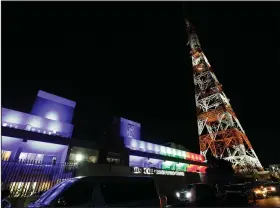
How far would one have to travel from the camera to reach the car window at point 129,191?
18.1ft

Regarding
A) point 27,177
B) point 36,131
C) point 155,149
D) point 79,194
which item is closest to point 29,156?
point 36,131

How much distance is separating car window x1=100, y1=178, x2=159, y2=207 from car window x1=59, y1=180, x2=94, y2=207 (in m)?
0.34

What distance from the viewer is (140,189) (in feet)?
20.3

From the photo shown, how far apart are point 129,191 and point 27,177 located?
7143 mm

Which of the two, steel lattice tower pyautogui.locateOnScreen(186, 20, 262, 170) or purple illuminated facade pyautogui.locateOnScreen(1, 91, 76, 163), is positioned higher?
steel lattice tower pyautogui.locateOnScreen(186, 20, 262, 170)

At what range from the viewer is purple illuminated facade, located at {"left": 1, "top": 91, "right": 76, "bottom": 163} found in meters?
18.0

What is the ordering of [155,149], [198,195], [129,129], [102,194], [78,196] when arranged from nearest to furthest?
[78,196] → [102,194] → [198,195] → [155,149] → [129,129]

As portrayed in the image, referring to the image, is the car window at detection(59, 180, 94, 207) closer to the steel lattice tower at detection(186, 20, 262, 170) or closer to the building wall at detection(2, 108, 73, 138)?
the building wall at detection(2, 108, 73, 138)

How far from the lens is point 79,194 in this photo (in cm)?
527

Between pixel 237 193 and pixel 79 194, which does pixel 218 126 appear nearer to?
pixel 237 193

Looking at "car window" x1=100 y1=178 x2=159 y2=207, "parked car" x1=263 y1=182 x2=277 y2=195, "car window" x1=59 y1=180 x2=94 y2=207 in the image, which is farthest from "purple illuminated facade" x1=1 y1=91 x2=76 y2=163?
"parked car" x1=263 y1=182 x2=277 y2=195

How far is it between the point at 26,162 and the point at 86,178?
7206 mm

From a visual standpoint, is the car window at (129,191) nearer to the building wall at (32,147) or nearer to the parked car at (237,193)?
the parked car at (237,193)

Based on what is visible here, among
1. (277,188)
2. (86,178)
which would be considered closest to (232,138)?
(277,188)
